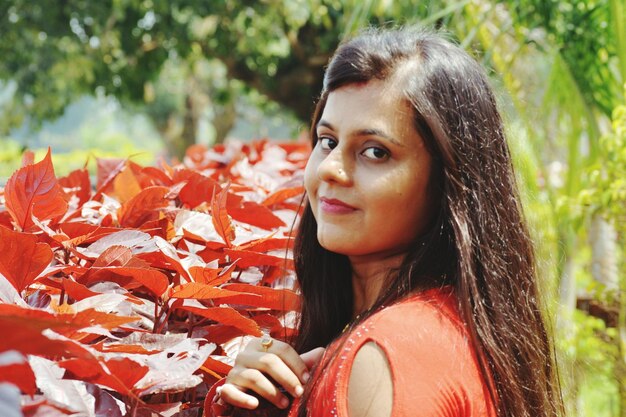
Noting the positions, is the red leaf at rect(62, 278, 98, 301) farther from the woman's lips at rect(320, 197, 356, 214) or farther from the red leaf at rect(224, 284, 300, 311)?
the woman's lips at rect(320, 197, 356, 214)

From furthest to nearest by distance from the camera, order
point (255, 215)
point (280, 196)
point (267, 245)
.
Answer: point (280, 196) < point (255, 215) < point (267, 245)

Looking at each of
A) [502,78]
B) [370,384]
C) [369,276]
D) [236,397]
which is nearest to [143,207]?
[369,276]

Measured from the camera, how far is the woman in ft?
3.60

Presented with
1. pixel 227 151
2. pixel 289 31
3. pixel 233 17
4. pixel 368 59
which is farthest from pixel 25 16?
pixel 368 59

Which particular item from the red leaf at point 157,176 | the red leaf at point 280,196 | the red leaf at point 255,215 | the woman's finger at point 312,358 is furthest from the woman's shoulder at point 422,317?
the red leaf at point 157,176

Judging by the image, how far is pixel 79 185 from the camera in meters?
2.04

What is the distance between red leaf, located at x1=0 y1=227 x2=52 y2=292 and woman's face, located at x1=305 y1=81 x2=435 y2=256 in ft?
1.47

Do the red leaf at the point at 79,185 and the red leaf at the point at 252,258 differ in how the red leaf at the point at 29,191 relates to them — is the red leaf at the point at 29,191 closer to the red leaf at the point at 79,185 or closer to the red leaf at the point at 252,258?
the red leaf at the point at 252,258

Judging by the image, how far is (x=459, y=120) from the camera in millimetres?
1257

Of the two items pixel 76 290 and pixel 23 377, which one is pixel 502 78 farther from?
pixel 23 377

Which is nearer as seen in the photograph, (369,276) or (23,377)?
(23,377)

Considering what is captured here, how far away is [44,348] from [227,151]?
8.68 feet

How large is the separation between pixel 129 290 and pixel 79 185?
80 cm

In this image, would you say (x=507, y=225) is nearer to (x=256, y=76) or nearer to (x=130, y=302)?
(x=130, y=302)
